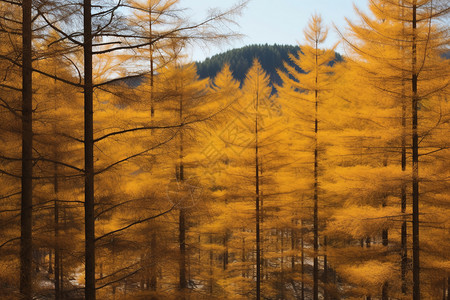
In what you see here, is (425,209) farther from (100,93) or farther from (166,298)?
(100,93)

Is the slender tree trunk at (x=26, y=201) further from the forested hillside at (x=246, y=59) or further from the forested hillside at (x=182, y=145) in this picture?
the forested hillside at (x=246, y=59)

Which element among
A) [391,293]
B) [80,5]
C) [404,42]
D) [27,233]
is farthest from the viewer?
[391,293]

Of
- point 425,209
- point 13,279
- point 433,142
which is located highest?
point 433,142

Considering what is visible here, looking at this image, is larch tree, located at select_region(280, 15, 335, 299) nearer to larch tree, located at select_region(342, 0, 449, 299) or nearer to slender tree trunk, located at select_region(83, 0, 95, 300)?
larch tree, located at select_region(342, 0, 449, 299)

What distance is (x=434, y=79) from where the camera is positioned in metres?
6.29

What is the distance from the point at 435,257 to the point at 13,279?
9.24 m

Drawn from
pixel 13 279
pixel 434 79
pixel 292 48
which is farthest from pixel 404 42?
pixel 292 48

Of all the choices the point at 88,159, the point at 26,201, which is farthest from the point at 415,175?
the point at 26,201

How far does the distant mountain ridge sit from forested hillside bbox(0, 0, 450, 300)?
115 meters

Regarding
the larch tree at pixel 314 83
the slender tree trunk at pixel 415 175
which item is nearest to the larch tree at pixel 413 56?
the slender tree trunk at pixel 415 175

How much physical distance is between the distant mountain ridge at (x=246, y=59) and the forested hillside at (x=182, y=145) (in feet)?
377

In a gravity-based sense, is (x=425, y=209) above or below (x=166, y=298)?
above

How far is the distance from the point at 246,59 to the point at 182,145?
455 ft

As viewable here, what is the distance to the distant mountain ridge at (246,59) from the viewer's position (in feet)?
408
